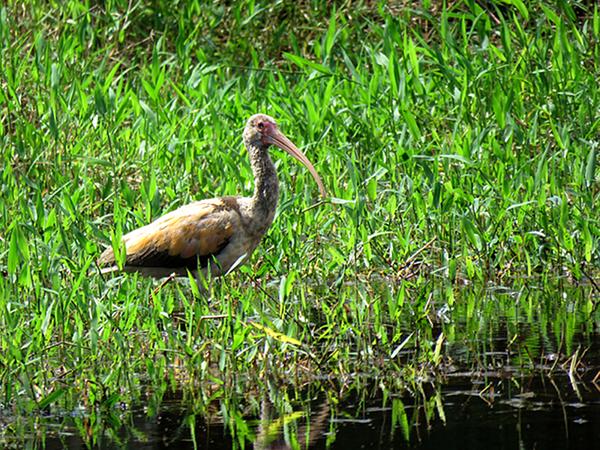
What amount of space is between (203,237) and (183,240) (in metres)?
0.11

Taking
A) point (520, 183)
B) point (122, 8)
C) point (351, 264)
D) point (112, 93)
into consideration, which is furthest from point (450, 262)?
point (122, 8)

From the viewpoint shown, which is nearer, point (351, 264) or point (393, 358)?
point (393, 358)

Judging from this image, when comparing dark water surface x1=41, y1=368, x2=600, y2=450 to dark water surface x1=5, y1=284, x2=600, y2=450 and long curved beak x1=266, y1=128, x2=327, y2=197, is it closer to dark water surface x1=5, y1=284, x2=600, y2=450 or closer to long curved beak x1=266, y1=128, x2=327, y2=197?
dark water surface x1=5, y1=284, x2=600, y2=450

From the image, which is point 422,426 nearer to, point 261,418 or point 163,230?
point 261,418

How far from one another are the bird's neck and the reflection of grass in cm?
22

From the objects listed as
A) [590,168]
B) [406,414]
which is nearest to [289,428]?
[406,414]

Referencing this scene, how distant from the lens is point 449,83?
9.99m

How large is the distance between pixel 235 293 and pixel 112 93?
155 inches

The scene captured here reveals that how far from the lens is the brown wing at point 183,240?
25.5ft

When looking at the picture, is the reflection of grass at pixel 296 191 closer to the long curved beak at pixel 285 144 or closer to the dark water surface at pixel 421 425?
the long curved beak at pixel 285 144

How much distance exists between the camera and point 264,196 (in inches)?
314

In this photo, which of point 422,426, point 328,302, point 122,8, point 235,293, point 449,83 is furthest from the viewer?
point 122,8

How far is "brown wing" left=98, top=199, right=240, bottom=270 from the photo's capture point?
7.76 m

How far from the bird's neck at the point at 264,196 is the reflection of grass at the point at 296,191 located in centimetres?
22
